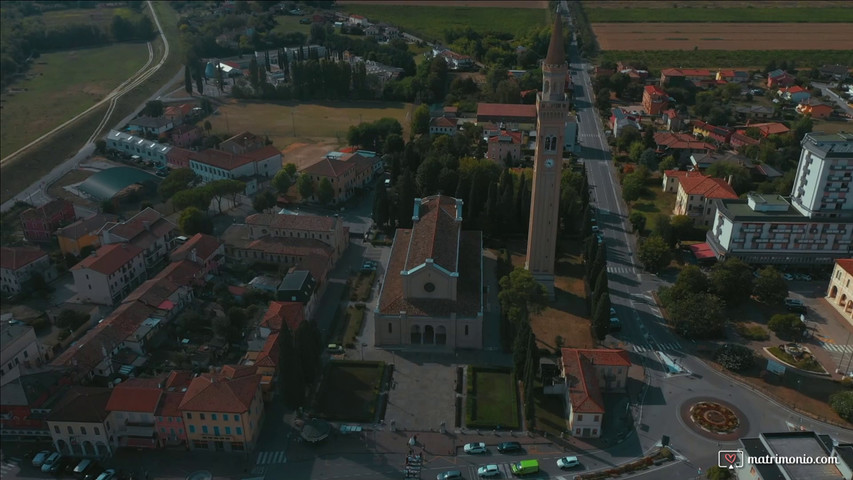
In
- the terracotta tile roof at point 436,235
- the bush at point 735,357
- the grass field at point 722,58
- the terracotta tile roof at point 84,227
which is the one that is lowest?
the bush at point 735,357

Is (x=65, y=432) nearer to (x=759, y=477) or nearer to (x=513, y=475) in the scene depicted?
(x=513, y=475)

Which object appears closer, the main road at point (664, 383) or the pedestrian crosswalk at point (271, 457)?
the pedestrian crosswalk at point (271, 457)

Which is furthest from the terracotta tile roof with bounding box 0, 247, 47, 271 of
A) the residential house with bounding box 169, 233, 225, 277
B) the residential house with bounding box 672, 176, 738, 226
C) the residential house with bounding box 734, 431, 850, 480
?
the residential house with bounding box 672, 176, 738, 226

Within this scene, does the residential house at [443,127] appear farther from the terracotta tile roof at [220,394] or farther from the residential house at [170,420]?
the residential house at [170,420]

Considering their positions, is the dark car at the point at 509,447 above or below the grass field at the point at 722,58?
below

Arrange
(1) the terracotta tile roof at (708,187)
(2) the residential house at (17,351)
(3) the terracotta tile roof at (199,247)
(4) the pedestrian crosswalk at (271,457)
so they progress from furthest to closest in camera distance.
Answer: (1) the terracotta tile roof at (708,187)
(3) the terracotta tile roof at (199,247)
(2) the residential house at (17,351)
(4) the pedestrian crosswalk at (271,457)

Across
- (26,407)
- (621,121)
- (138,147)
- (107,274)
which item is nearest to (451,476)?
(26,407)

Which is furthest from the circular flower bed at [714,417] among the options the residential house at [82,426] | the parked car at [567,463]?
the residential house at [82,426]
